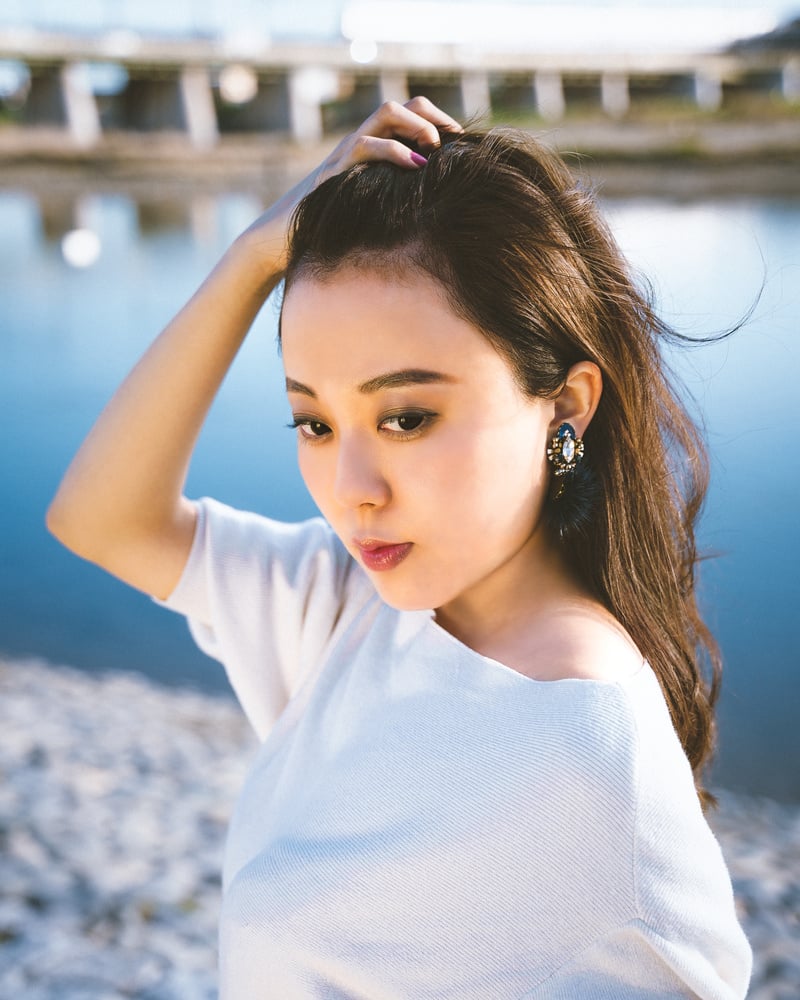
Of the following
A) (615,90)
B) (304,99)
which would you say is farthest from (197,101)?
(615,90)

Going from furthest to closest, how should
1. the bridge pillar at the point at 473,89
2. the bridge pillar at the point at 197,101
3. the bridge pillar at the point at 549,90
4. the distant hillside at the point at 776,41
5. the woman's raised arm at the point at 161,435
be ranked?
the bridge pillar at the point at 473,89 < the bridge pillar at the point at 549,90 < the bridge pillar at the point at 197,101 < the distant hillside at the point at 776,41 < the woman's raised arm at the point at 161,435

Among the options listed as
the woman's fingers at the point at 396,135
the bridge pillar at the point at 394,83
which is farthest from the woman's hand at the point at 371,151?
the bridge pillar at the point at 394,83

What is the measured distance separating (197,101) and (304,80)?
1.53 metres

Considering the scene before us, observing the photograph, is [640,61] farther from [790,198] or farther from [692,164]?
[790,198]

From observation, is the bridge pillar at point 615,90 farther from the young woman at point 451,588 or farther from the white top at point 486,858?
the white top at point 486,858

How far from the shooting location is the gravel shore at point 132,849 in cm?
213

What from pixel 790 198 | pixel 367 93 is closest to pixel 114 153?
pixel 367 93

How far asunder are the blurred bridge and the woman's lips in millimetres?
11001

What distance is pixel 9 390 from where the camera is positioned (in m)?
6.65

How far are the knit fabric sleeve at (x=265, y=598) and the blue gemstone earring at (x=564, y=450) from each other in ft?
1.05

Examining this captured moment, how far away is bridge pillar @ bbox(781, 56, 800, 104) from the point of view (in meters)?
10.6

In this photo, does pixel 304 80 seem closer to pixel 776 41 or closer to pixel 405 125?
pixel 776 41

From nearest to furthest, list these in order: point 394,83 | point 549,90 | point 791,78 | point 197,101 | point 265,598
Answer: point 265,598
point 791,78
point 394,83
point 197,101
point 549,90

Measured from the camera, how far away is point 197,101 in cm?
1330
